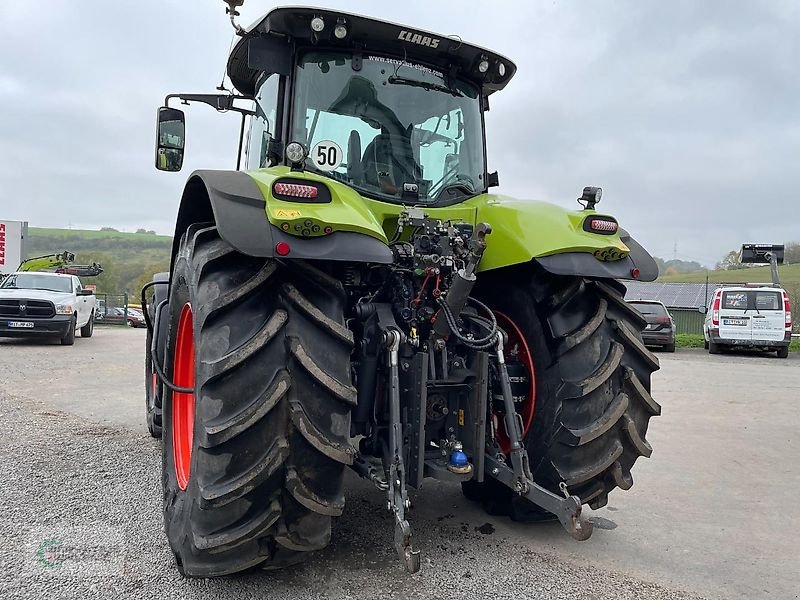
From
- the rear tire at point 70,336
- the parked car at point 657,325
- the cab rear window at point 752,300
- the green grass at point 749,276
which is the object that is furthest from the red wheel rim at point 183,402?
the green grass at point 749,276

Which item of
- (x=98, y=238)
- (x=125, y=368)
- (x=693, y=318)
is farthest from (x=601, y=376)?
(x=98, y=238)

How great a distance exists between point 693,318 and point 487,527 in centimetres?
2259

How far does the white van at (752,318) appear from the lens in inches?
609

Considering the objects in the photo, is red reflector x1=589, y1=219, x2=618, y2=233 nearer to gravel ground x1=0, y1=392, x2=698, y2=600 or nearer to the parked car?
gravel ground x1=0, y1=392, x2=698, y2=600

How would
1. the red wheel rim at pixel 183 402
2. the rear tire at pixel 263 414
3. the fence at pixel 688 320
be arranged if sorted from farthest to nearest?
the fence at pixel 688 320 < the red wheel rim at pixel 183 402 < the rear tire at pixel 263 414

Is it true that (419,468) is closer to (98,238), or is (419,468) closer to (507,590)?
(507,590)

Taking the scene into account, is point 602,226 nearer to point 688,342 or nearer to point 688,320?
A: point 688,342

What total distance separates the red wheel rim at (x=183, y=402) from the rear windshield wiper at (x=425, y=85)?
168 cm

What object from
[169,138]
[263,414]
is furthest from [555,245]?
[169,138]

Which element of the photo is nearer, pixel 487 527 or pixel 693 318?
pixel 487 527

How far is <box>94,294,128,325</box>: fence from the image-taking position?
27.2 m

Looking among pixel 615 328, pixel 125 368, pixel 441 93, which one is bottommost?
pixel 125 368

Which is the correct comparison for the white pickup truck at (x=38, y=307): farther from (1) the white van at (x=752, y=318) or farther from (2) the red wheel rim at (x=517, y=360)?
(1) the white van at (x=752, y=318)

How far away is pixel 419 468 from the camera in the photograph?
296cm
